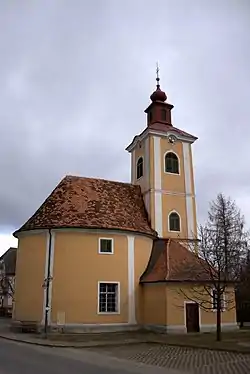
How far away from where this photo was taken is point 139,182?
34188mm

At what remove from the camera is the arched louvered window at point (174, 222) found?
3206 cm

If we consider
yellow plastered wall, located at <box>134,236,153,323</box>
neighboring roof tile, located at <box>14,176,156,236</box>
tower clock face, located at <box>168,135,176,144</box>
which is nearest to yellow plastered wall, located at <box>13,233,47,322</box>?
neighboring roof tile, located at <box>14,176,156,236</box>

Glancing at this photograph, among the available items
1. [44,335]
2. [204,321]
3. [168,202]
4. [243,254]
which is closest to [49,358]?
[44,335]

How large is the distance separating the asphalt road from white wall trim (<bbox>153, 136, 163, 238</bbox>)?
48.8ft

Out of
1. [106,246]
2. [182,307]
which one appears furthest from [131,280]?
[182,307]

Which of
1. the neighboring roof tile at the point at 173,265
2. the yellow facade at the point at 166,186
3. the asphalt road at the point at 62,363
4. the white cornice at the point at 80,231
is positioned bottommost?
the asphalt road at the point at 62,363

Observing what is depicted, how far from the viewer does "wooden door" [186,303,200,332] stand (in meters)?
26.2

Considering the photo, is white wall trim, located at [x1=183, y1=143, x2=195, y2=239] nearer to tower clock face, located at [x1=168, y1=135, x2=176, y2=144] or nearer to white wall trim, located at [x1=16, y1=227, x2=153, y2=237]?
tower clock face, located at [x1=168, y1=135, x2=176, y2=144]

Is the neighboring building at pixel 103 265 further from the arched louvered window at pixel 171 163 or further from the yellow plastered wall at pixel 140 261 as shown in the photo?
the arched louvered window at pixel 171 163

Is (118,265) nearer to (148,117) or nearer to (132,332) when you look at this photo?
(132,332)

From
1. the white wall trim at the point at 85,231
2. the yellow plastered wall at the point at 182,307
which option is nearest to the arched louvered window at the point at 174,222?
the white wall trim at the point at 85,231

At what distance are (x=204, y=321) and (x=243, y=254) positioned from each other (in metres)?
9.87

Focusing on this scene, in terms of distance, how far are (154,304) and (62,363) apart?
45.7ft

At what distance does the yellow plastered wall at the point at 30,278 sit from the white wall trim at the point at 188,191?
1154 cm
